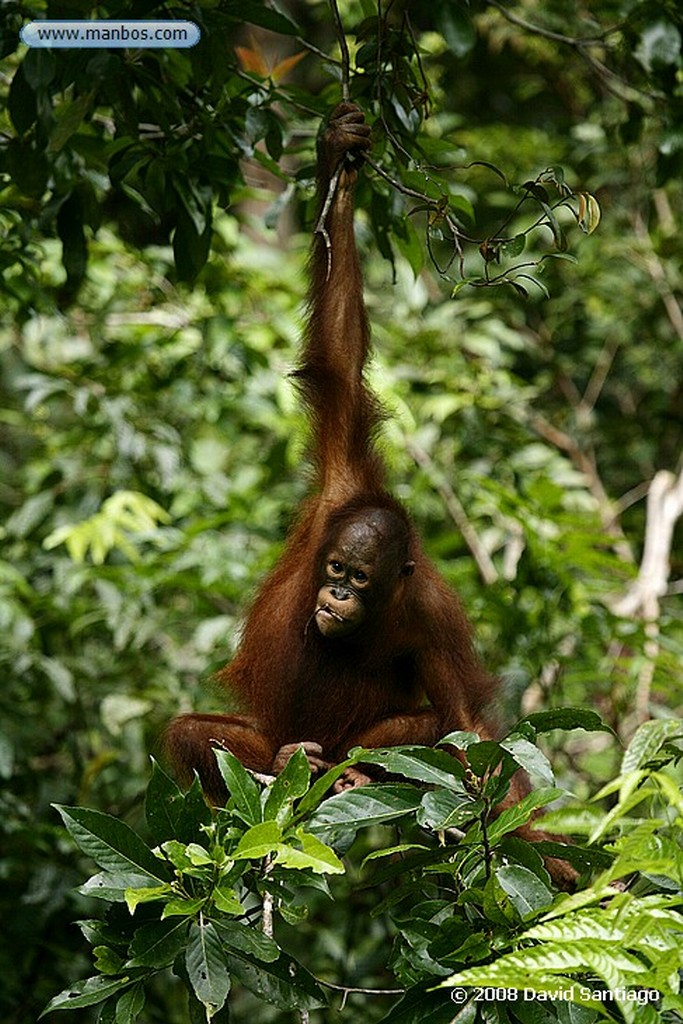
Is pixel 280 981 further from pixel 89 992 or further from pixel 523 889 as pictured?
pixel 523 889

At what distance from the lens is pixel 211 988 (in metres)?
2.13

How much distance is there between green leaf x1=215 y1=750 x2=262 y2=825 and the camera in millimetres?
2244

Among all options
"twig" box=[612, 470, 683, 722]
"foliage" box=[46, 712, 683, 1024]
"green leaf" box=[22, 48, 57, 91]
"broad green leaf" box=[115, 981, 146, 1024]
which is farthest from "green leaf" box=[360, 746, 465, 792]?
"twig" box=[612, 470, 683, 722]

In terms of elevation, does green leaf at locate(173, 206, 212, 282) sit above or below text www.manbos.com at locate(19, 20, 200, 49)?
below

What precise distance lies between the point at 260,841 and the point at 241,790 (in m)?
0.16

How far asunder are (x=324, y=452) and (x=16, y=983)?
8.07ft

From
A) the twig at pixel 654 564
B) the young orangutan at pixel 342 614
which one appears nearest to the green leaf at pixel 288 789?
the young orangutan at pixel 342 614

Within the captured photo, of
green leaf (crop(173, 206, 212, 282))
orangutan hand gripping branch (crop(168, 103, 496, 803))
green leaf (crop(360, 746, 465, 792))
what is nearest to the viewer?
green leaf (crop(360, 746, 465, 792))

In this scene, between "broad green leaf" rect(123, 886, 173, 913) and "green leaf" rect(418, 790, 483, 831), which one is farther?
"green leaf" rect(418, 790, 483, 831)

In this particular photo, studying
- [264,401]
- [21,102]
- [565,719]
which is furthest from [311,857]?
[264,401]

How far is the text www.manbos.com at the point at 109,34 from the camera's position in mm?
2986

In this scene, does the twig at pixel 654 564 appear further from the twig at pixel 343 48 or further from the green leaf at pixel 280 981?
the green leaf at pixel 280 981

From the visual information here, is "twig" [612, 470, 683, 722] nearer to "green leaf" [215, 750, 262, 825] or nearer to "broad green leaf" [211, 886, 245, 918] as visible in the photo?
"green leaf" [215, 750, 262, 825]

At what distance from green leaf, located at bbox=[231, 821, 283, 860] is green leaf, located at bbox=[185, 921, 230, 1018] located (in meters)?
0.18
